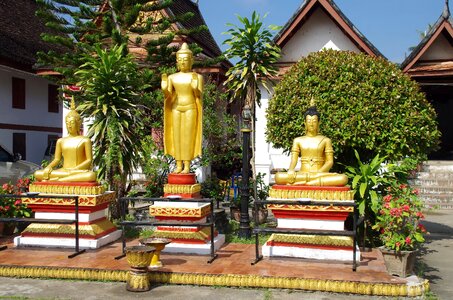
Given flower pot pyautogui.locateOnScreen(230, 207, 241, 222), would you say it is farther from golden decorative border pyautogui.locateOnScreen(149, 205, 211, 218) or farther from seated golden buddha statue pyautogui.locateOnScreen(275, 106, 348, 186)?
seated golden buddha statue pyautogui.locateOnScreen(275, 106, 348, 186)

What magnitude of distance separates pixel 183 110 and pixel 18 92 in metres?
13.9

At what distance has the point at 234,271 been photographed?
625 cm

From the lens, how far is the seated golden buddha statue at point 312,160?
22.9 ft

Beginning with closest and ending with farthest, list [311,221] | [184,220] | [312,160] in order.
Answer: [311,221] → [312,160] → [184,220]

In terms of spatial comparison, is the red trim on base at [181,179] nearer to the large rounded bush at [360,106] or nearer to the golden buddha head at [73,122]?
the golden buddha head at [73,122]

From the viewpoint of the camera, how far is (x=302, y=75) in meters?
9.05

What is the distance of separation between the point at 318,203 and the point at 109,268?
9.08ft

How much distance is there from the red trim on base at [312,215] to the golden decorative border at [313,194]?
19cm

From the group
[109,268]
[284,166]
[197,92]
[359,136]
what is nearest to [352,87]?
[359,136]

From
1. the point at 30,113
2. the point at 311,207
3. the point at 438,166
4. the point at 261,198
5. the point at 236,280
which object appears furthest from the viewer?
the point at 30,113

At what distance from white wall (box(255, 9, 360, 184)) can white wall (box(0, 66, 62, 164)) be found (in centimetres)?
952

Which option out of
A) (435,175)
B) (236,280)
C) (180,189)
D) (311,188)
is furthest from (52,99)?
(236,280)

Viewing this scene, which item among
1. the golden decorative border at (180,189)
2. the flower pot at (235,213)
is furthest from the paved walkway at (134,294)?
the flower pot at (235,213)

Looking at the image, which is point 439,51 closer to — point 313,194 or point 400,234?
point 400,234
